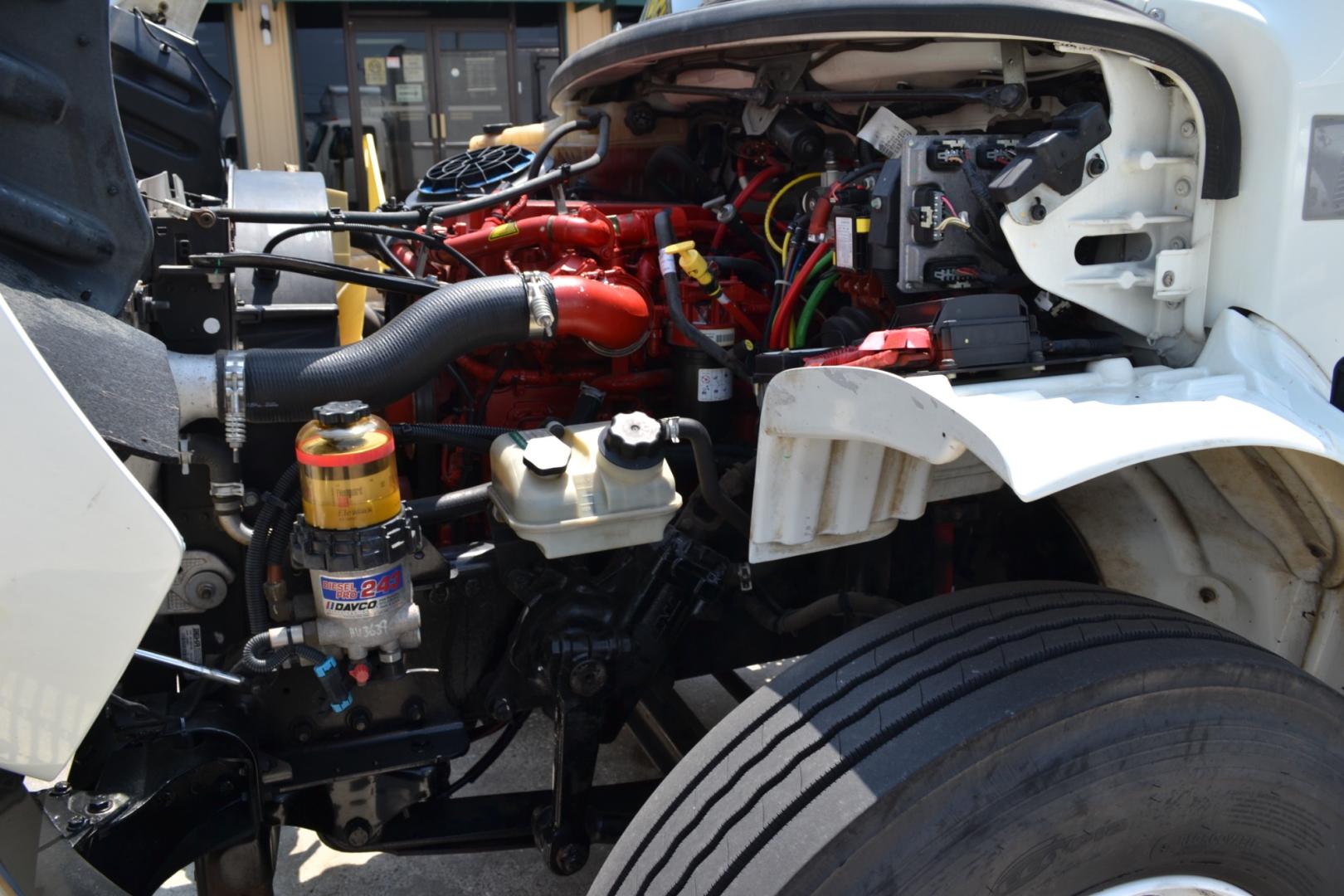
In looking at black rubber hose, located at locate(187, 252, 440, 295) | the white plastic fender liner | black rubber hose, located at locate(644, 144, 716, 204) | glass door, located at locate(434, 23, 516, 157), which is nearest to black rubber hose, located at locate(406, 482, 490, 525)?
black rubber hose, located at locate(187, 252, 440, 295)

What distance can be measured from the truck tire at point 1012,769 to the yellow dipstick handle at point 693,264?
3.01 ft


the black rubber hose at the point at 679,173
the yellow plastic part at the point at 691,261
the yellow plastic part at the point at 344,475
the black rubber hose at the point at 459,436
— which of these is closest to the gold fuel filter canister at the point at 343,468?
the yellow plastic part at the point at 344,475

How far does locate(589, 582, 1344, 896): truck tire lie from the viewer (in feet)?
4.46

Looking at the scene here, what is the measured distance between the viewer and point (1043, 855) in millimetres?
1407

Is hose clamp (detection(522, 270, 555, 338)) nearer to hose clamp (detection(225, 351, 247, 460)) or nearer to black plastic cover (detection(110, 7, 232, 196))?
hose clamp (detection(225, 351, 247, 460))

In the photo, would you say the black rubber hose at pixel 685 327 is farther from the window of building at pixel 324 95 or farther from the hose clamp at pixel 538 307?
the window of building at pixel 324 95

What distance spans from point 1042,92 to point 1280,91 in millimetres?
460

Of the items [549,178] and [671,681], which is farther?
[549,178]

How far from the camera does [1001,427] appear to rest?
1414 mm

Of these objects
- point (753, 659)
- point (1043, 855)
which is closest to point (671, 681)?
point (753, 659)

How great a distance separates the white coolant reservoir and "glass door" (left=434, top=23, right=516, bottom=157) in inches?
345

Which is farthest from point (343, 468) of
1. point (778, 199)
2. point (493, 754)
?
point (778, 199)

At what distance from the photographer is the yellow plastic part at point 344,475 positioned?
1.63 m

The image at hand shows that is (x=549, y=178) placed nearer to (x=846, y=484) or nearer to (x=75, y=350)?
(x=846, y=484)
